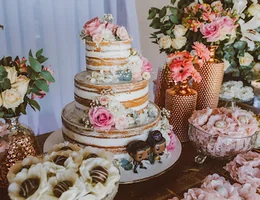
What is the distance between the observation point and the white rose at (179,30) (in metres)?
1.32

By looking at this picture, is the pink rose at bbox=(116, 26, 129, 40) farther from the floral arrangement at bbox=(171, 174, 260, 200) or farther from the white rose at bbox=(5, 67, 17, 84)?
the floral arrangement at bbox=(171, 174, 260, 200)

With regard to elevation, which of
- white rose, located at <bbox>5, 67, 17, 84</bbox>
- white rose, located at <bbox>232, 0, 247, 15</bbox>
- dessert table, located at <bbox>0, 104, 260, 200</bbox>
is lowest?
dessert table, located at <bbox>0, 104, 260, 200</bbox>

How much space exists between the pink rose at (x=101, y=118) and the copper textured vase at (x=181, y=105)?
36cm

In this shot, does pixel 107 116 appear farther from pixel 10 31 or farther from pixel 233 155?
pixel 10 31

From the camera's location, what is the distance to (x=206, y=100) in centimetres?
140

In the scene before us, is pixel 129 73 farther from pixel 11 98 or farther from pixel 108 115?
pixel 11 98

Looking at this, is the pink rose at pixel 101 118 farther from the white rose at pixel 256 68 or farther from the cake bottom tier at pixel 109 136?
the white rose at pixel 256 68

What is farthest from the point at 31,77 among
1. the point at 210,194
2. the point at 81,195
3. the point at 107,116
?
the point at 210,194

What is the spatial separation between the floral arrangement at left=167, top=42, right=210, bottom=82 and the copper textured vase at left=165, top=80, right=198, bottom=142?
6 cm

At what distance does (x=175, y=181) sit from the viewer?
1.03 metres

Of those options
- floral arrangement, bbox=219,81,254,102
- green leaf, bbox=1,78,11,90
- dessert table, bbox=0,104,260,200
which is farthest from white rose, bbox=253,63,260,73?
green leaf, bbox=1,78,11,90

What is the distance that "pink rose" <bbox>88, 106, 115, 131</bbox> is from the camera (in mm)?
1009

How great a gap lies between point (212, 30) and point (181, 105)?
31 centimetres

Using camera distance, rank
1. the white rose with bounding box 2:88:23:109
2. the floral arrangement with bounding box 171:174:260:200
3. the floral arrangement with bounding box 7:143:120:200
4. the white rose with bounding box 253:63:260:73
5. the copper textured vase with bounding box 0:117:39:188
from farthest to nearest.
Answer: the white rose with bounding box 253:63:260:73, the copper textured vase with bounding box 0:117:39:188, the white rose with bounding box 2:88:23:109, the floral arrangement with bounding box 171:174:260:200, the floral arrangement with bounding box 7:143:120:200
